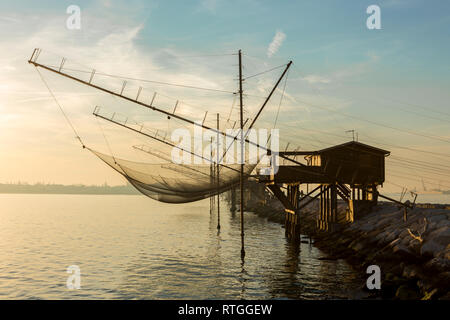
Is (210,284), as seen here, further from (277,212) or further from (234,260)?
(277,212)

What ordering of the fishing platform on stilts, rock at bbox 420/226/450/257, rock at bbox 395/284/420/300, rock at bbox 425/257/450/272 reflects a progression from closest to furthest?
rock at bbox 395/284/420/300 < rock at bbox 425/257/450/272 < rock at bbox 420/226/450/257 < the fishing platform on stilts

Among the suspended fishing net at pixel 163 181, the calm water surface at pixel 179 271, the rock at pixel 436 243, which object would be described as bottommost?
the calm water surface at pixel 179 271

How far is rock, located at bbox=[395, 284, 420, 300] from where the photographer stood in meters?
19.8

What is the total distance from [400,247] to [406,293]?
896 cm

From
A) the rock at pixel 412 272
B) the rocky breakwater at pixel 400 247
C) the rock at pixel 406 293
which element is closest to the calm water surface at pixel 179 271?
the rocky breakwater at pixel 400 247

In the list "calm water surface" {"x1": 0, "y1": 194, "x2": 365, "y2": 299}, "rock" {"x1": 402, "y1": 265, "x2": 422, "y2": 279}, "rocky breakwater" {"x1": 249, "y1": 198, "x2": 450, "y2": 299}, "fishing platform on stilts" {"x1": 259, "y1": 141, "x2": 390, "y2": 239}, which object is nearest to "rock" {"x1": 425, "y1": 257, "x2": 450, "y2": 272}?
"rocky breakwater" {"x1": 249, "y1": 198, "x2": 450, "y2": 299}

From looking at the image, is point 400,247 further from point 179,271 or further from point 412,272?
point 179,271

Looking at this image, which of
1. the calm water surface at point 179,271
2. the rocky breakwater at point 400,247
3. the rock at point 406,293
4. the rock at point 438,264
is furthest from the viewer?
the calm water surface at point 179,271

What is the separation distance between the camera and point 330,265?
31.8 meters

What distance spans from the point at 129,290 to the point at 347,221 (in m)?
27.8

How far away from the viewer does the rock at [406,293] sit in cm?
1983

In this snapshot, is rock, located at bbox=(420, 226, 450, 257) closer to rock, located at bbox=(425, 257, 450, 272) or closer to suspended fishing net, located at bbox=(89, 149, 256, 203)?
rock, located at bbox=(425, 257, 450, 272)

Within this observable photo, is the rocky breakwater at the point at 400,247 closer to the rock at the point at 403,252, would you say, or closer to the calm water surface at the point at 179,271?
the rock at the point at 403,252
